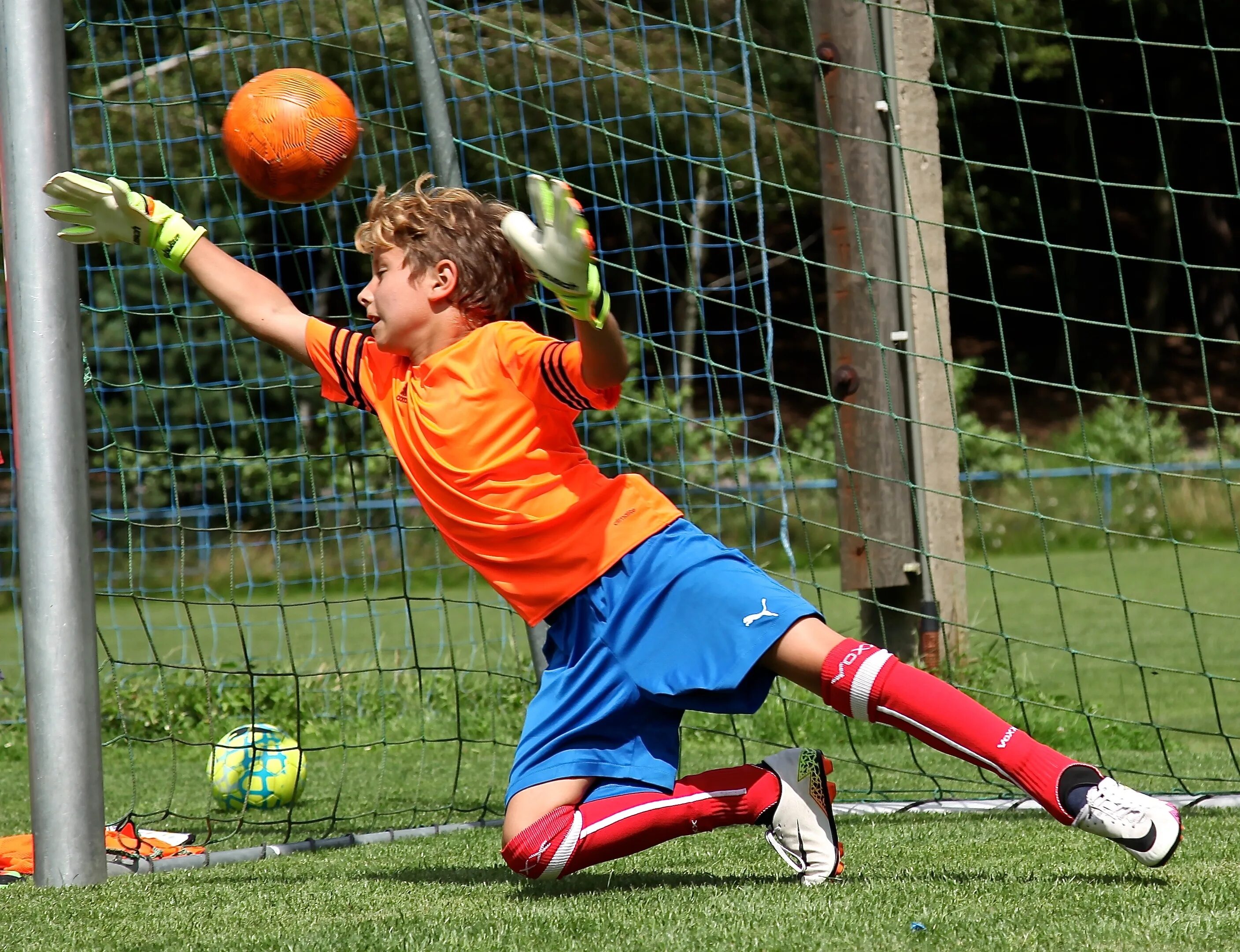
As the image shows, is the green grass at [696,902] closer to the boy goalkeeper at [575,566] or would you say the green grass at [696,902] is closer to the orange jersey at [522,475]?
the boy goalkeeper at [575,566]

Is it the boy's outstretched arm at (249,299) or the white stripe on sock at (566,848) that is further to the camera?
the boy's outstretched arm at (249,299)

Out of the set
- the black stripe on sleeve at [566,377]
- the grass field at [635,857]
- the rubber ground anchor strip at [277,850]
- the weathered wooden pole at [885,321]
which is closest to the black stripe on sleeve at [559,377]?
the black stripe on sleeve at [566,377]

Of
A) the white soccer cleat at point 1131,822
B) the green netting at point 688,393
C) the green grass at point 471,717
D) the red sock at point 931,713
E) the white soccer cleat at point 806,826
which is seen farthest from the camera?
the green netting at point 688,393

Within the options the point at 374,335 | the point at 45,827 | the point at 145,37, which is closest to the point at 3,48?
the point at 374,335

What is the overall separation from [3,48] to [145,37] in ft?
41.1

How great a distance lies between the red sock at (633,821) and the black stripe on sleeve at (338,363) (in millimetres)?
1023

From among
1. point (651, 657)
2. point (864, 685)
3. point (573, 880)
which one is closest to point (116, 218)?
point (651, 657)

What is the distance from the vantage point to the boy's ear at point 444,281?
10.3ft

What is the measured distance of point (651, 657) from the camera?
2883mm

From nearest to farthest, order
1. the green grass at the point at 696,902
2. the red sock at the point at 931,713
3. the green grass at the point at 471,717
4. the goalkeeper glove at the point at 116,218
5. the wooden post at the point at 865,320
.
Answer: the green grass at the point at 696,902 → the red sock at the point at 931,713 → the goalkeeper glove at the point at 116,218 → the green grass at the point at 471,717 → the wooden post at the point at 865,320

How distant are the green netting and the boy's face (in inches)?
28.1

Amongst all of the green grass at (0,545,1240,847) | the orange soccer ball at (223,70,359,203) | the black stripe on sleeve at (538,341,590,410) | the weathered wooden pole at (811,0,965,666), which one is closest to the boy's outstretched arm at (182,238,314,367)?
the orange soccer ball at (223,70,359,203)

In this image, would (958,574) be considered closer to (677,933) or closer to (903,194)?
(903,194)

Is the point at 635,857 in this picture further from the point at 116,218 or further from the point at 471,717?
the point at 471,717
